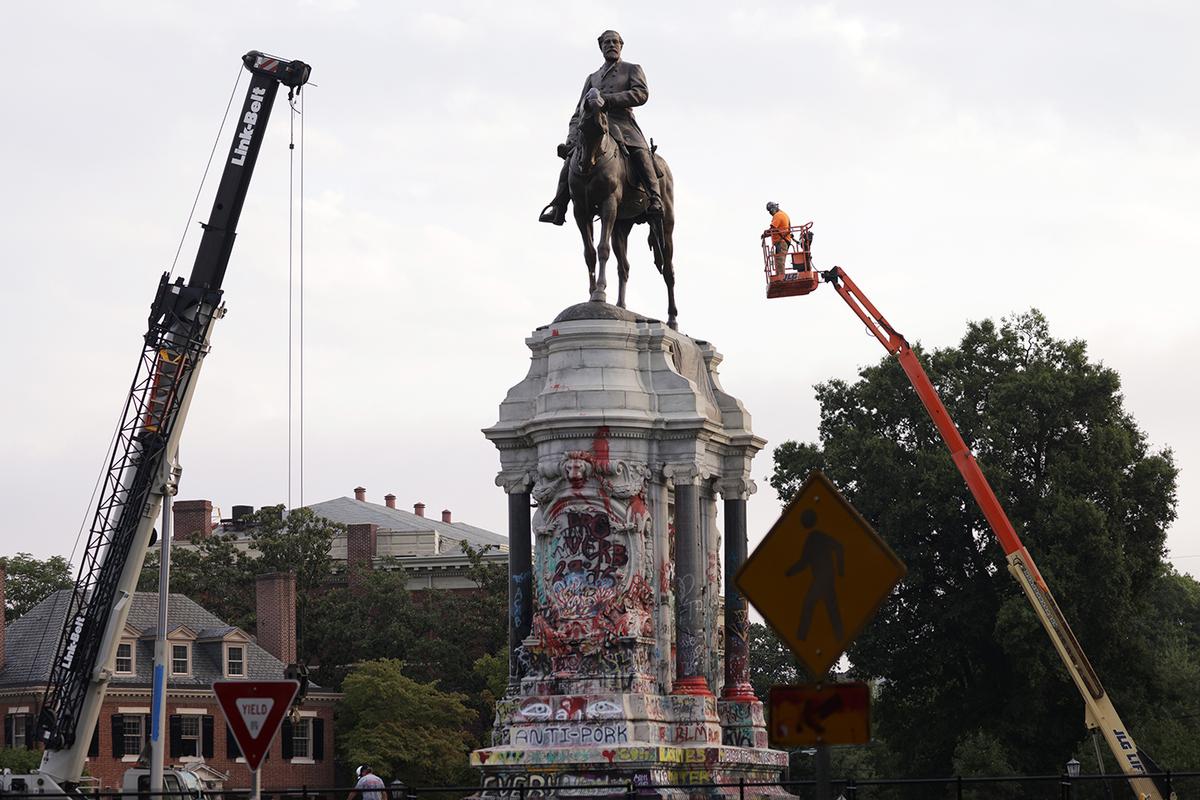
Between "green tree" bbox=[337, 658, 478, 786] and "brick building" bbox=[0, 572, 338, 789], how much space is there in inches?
65.5

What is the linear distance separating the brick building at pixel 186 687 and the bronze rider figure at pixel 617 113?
113ft

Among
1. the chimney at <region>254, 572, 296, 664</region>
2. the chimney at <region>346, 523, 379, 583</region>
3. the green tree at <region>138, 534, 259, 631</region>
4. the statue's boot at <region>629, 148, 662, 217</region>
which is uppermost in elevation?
the statue's boot at <region>629, 148, 662, 217</region>

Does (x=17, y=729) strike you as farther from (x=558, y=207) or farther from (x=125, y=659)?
(x=558, y=207)

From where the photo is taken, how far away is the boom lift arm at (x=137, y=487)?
39.3 m

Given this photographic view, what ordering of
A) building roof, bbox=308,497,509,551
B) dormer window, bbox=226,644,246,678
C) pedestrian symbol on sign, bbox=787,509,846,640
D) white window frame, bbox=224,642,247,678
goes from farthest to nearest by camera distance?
1. building roof, bbox=308,497,509,551
2. dormer window, bbox=226,644,246,678
3. white window frame, bbox=224,642,247,678
4. pedestrian symbol on sign, bbox=787,509,846,640

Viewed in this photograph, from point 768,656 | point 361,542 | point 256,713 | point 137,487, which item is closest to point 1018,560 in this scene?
point 137,487

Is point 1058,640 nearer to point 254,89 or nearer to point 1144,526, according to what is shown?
point 1144,526

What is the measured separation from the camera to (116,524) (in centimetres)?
4012

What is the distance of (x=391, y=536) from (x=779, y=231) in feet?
226

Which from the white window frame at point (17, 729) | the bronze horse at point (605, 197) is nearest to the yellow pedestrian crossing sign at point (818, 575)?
the bronze horse at point (605, 197)

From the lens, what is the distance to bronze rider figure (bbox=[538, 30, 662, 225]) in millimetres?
37906

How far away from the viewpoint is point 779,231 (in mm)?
45469

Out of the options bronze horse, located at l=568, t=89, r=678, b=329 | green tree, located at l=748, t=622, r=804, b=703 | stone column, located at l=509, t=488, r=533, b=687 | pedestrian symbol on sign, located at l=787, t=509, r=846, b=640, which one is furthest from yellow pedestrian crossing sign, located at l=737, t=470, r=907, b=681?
green tree, located at l=748, t=622, r=804, b=703

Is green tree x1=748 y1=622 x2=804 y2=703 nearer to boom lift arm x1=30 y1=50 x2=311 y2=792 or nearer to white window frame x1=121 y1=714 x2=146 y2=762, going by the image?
white window frame x1=121 y1=714 x2=146 y2=762
